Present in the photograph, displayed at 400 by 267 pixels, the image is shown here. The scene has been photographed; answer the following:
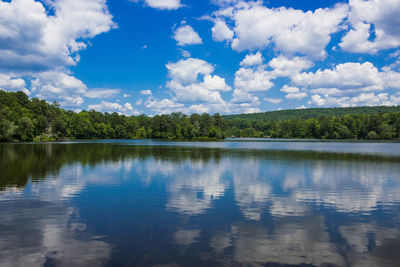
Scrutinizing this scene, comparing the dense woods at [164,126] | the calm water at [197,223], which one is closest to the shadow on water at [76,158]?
the calm water at [197,223]

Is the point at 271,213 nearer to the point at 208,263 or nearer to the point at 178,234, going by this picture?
the point at 178,234

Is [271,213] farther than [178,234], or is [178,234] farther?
[271,213]

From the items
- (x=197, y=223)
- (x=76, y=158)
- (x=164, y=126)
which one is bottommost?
(x=197, y=223)

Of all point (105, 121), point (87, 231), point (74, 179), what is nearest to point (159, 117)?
point (105, 121)

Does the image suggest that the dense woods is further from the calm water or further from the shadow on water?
the calm water

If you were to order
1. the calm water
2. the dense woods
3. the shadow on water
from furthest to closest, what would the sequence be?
1. the dense woods
2. the shadow on water
3. the calm water

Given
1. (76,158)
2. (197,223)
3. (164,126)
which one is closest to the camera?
(197,223)

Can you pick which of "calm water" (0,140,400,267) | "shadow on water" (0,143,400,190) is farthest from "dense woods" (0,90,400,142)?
"calm water" (0,140,400,267)

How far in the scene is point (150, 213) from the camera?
12.3m

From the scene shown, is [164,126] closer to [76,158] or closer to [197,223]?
[76,158]

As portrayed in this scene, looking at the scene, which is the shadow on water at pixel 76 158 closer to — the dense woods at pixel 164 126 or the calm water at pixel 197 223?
the calm water at pixel 197 223

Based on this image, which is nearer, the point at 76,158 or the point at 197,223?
the point at 197,223

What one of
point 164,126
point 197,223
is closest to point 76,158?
point 197,223

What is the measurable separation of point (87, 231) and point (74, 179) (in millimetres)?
11823
